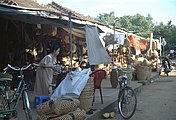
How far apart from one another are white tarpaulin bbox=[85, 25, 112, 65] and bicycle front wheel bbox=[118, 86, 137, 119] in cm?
100

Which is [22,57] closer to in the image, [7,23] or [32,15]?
[7,23]

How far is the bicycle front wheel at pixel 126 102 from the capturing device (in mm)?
7246

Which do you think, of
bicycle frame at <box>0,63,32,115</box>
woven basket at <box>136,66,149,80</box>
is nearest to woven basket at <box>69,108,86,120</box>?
bicycle frame at <box>0,63,32,115</box>

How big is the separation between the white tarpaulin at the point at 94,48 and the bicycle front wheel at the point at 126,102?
100 centimetres

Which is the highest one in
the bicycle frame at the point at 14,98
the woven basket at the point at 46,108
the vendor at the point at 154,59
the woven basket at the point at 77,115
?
the vendor at the point at 154,59

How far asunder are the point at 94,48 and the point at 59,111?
2.39 m

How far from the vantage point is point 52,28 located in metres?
11.8

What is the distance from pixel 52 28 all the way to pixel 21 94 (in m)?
6.51

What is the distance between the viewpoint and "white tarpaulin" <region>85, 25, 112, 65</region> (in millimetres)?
7422

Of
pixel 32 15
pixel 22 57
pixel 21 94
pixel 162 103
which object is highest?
pixel 32 15

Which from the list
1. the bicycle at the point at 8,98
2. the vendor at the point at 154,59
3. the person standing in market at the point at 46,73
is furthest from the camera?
the vendor at the point at 154,59

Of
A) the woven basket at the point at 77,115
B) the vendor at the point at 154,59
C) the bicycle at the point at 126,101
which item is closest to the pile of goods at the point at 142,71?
the vendor at the point at 154,59

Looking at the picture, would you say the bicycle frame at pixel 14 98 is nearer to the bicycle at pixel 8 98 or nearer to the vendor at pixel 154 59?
the bicycle at pixel 8 98

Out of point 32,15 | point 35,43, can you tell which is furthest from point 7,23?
point 32,15
